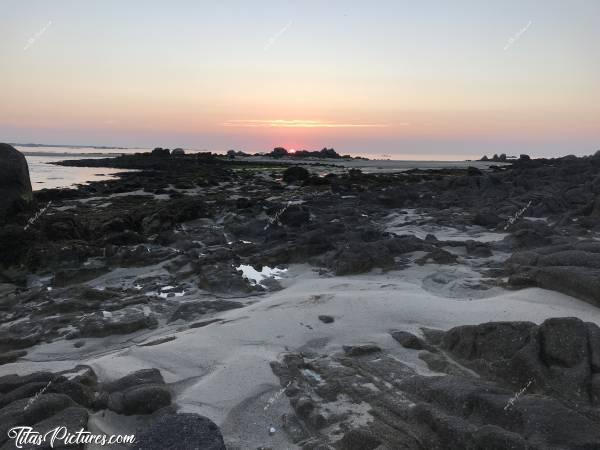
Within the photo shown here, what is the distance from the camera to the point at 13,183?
1367 centimetres

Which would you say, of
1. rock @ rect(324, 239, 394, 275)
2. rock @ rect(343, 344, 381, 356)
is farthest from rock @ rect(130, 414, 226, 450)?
rock @ rect(324, 239, 394, 275)

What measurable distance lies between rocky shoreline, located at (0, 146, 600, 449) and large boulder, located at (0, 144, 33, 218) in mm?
498

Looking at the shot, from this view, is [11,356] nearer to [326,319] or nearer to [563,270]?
[326,319]

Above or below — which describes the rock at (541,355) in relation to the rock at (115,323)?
above

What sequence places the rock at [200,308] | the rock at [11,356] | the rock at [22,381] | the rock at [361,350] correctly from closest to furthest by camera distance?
1. the rock at [22,381]
2. the rock at [361,350]
3. the rock at [11,356]
4. the rock at [200,308]

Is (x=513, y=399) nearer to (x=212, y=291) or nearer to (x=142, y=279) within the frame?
(x=212, y=291)

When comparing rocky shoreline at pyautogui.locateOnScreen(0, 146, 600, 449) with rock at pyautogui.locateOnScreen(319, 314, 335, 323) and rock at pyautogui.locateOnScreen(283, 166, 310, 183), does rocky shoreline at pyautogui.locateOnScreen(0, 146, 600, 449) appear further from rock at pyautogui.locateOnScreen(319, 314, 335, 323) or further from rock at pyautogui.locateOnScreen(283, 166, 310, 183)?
rock at pyautogui.locateOnScreen(283, 166, 310, 183)

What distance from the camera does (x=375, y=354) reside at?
4141 mm

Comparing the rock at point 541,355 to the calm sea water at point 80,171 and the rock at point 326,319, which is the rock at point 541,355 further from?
the calm sea water at point 80,171

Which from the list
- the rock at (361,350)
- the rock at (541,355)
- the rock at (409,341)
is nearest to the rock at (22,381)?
the rock at (361,350)

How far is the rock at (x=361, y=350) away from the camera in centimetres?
417

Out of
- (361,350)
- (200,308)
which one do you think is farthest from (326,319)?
(200,308)

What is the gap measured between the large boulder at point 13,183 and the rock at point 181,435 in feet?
40.6

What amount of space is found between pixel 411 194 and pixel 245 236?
24.2 feet
